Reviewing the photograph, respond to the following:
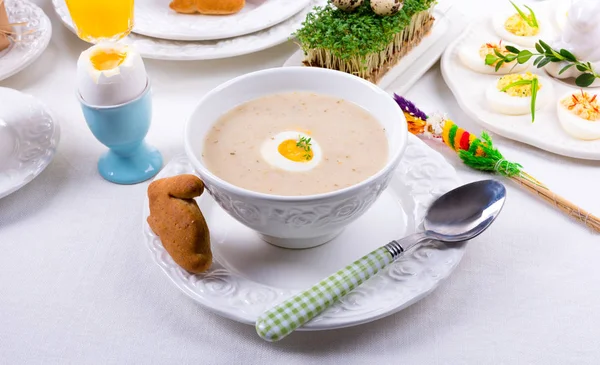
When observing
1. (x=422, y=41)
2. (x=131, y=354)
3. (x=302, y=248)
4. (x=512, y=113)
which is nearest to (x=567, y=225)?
(x=512, y=113)

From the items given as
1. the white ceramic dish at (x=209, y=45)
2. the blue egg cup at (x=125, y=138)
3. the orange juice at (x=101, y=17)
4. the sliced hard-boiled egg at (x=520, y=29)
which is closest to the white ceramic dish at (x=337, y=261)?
the blue egg cup at (x=125, y=138)

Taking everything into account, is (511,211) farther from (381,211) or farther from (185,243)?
(185,243)

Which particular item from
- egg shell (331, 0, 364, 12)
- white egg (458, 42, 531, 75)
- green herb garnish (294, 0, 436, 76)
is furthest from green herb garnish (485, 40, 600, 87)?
egg shell (331, 0, 364, 12)

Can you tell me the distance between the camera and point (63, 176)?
164 centimetres

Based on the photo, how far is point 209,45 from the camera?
1.93 m

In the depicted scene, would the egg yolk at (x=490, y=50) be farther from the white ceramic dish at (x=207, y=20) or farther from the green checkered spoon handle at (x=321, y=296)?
the green checkered spoon handle at (x=321, y=296)

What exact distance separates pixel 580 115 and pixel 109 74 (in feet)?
3.75

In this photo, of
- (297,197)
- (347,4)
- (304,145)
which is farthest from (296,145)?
(347,4)

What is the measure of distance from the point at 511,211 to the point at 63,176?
3.53 feet

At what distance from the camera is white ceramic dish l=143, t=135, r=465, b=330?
3.85 ft

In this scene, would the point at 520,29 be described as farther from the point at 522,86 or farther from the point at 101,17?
the point at 101,17

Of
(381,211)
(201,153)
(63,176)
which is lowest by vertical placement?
(63,176)

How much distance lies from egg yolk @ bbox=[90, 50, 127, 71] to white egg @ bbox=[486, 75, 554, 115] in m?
0.94

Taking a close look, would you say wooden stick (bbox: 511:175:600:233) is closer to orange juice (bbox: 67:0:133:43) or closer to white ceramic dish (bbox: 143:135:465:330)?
white ceramic dish (bbox: 143:135:465:330)
